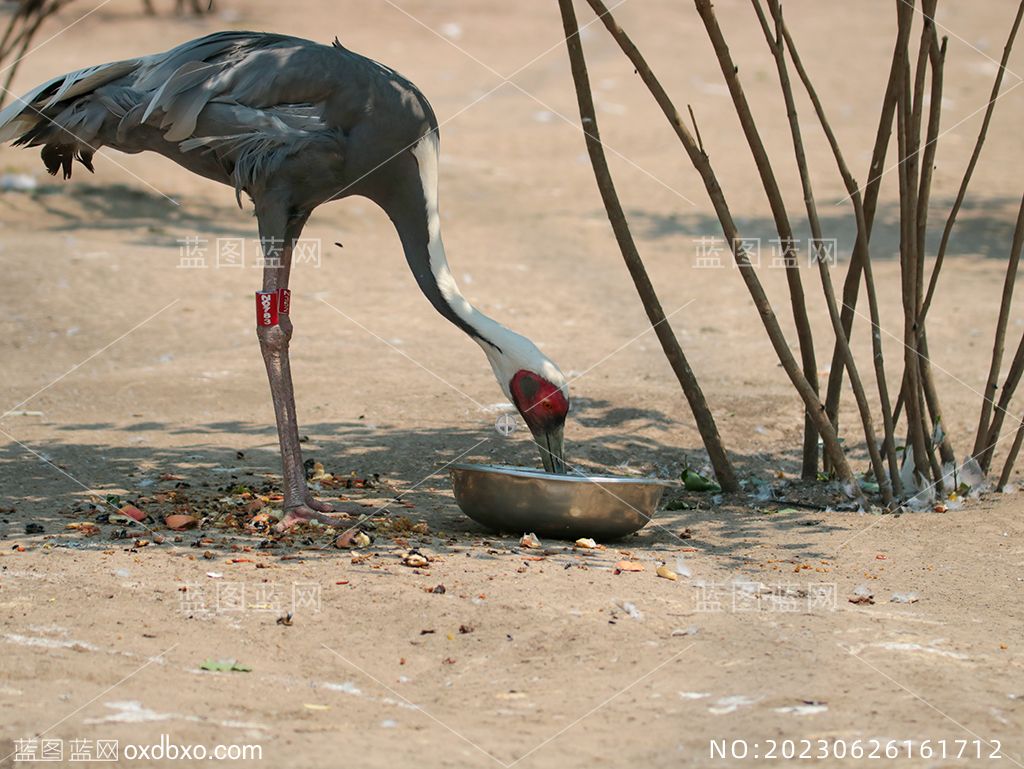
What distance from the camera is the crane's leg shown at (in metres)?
5.08

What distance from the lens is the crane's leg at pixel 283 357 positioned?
16.7 ft

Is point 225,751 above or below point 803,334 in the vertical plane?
below

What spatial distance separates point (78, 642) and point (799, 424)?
14.6 feet

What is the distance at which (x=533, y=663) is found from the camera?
3.74m

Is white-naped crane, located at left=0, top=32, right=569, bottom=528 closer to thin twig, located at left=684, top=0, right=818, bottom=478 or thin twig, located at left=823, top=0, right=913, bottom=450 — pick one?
thin twig, located at left=684, top=0, right=818, bottom=478

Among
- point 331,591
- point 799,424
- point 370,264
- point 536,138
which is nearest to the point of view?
point 331,591

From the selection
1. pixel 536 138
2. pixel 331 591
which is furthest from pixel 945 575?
pixel 536 138

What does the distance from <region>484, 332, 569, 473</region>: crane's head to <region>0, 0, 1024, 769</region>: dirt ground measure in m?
0.45

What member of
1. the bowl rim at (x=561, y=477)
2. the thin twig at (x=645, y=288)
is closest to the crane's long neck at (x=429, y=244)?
the bowl rim at (x=561, y=477)

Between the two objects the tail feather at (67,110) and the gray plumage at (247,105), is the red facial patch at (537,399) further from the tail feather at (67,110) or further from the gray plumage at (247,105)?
the tail feather at (67,110)

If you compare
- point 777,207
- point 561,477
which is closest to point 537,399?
point 561,477

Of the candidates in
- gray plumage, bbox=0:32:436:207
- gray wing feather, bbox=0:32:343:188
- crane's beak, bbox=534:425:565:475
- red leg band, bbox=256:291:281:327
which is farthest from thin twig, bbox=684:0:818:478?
red leg band, bbox=256:291:281:327

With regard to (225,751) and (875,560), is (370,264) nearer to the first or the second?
(875,560)

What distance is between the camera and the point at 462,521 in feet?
17.6
